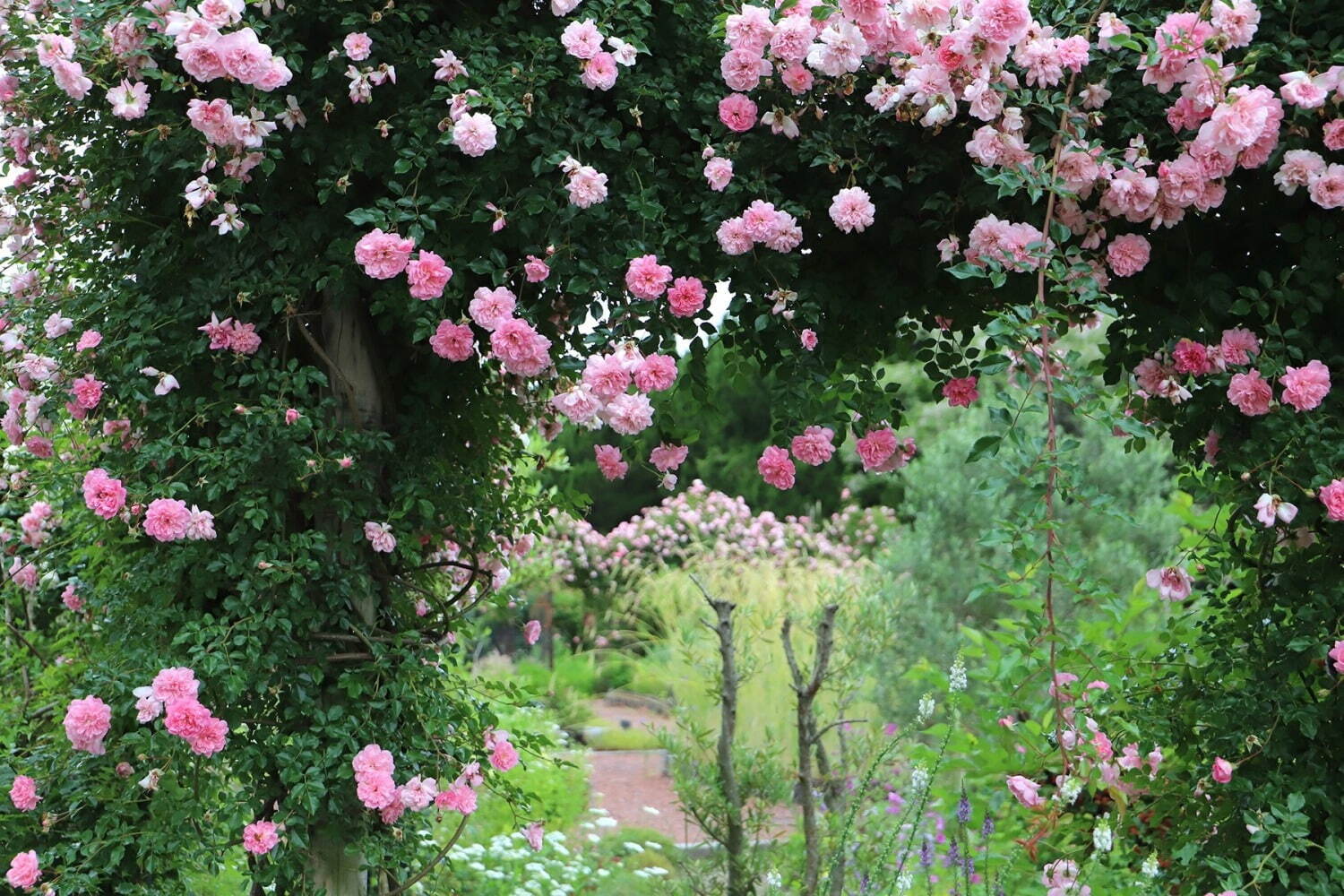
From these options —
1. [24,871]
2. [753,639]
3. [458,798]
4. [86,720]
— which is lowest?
[24,871]

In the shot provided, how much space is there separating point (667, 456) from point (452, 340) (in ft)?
1.37

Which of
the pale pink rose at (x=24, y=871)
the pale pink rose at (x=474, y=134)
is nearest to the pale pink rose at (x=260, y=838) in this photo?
the pale pink rose at (x=24, y=871)

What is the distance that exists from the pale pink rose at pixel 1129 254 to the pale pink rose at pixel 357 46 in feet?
3.89

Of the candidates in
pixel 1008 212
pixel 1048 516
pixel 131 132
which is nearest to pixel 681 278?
pixel 1008 212

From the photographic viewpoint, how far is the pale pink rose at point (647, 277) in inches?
75.9

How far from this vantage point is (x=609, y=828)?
593cm

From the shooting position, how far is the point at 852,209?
6.25 feet

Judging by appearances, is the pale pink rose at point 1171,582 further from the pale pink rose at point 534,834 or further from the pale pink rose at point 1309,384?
the pale pink rose at point 534,834

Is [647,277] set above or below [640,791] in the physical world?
below

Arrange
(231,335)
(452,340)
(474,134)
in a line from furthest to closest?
(231,335) < (452,340) < (474,134)

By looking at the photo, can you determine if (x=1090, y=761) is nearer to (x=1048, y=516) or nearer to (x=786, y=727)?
(x=1048, y=516)

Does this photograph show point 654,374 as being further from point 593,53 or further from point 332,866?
point 332,866

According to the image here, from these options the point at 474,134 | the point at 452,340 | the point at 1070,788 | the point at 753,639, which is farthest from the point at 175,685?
the point at 753,639

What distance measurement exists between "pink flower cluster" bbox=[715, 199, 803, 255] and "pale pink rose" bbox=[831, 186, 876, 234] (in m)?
0.07
